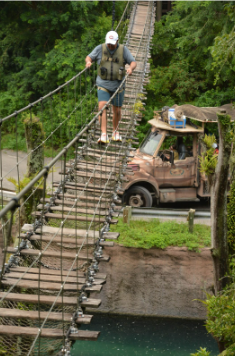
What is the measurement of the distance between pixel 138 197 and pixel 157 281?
1.93 meters

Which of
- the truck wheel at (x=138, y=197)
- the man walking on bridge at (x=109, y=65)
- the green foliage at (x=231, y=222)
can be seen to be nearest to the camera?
the man walking on bridge at (x=109, y=65)

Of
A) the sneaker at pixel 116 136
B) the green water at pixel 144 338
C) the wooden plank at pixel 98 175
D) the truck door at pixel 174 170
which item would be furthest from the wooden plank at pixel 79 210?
the truck door at pixel 174 170

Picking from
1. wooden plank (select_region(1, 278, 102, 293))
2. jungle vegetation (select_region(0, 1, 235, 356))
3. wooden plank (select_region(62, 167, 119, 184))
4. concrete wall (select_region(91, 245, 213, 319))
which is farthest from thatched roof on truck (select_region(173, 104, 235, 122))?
wooden plank (select_region(1, 278, 102, 293))

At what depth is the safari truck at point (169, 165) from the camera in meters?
11.3

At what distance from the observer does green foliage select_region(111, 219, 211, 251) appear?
10.5 m

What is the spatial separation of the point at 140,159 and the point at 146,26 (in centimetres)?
590

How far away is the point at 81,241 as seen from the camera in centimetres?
505

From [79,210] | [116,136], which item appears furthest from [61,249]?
[116,136]

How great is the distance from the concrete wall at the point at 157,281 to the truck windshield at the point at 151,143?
2.21m

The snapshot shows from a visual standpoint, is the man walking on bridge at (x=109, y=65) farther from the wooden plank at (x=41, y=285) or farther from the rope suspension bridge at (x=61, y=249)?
the wooden plank at (x=41, y=285)

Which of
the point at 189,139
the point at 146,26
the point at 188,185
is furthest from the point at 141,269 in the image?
the point at 146,26

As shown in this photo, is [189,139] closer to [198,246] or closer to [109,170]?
[198,246]

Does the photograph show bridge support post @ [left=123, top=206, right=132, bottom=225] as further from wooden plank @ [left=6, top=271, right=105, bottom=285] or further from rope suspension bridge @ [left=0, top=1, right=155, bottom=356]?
wooden plank @ [left=6, top=271, right=105, bottom=285]

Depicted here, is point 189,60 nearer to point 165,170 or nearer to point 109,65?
point 165,170
